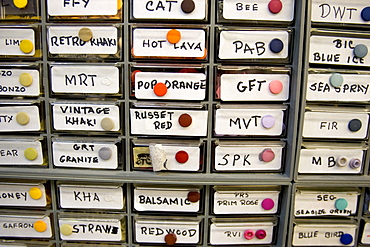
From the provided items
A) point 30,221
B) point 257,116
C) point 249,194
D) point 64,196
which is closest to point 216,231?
point 249,194

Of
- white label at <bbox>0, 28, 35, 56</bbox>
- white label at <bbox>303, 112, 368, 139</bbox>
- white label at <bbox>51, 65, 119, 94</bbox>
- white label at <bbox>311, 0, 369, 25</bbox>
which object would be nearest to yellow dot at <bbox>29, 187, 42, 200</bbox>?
white label at <bbox>51, 65, 119, 94</bbox>

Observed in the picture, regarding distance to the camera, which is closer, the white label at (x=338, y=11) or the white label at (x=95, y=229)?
the white label at (x=338, y=11)

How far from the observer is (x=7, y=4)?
74cm

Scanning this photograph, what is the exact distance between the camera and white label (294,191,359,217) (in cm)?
79

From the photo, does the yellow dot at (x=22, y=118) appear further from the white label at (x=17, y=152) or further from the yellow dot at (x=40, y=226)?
the yellow dot at (x=40, y=226)

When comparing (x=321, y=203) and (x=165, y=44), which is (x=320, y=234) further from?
(x=165, y=44)

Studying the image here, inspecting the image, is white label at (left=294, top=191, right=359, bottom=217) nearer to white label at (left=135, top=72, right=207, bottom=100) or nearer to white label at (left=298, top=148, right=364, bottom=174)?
white label at (left=298, top=148, right=364, bottom=174)

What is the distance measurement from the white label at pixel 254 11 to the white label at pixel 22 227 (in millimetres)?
880

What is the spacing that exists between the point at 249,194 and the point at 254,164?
105 mm

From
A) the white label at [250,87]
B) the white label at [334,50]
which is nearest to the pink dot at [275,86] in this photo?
the white label at [250,87]

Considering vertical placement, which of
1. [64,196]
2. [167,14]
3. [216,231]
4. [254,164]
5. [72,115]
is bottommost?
[216,231]

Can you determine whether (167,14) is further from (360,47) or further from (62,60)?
(360,47)

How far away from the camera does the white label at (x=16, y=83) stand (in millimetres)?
750

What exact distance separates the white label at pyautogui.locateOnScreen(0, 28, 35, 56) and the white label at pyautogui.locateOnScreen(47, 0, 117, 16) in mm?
94
